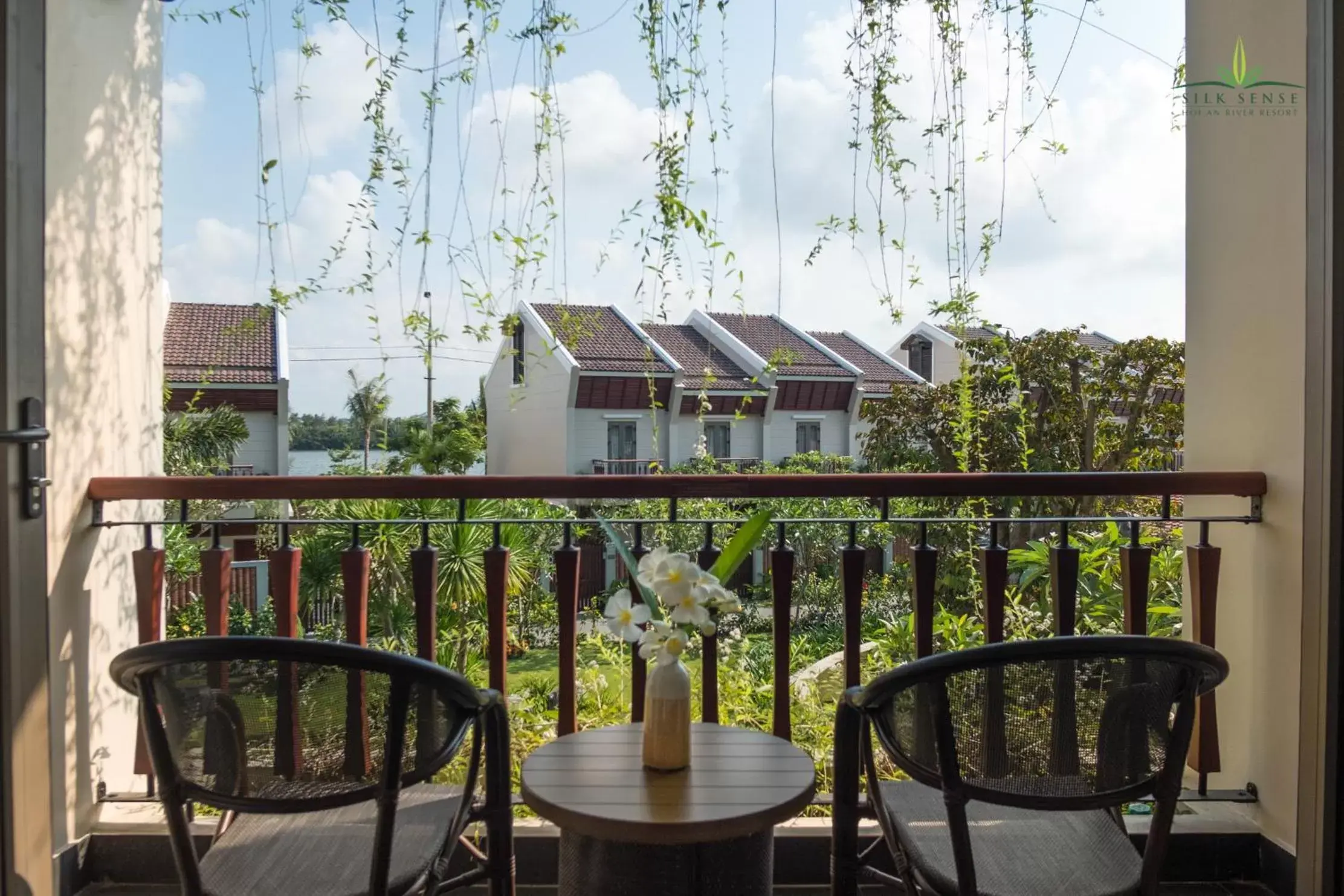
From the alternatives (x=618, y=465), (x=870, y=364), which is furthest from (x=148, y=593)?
(x=870, y=364)

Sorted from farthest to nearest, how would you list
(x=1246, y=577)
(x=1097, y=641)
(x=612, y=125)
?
(x=612, y=125) < (x=1246, y=577) < (x=1097, y=641)

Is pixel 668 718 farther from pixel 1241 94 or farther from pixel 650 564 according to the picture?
pixel 1241 94

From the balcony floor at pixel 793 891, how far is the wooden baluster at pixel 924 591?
60 centimetres

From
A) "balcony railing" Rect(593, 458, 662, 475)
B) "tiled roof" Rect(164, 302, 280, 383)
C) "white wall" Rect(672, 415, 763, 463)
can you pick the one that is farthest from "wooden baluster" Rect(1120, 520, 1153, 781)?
"balcony railing" Rect(593, 458, 662, 475)

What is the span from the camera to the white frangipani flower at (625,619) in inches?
61.3

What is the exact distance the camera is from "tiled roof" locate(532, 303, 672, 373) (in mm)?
3027

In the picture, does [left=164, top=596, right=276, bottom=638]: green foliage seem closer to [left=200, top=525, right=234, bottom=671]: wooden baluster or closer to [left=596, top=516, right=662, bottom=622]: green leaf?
[left=200, top=525, right=234, bottom=671]: wooden baluster

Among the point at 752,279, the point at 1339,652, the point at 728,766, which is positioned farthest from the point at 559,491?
the point at 1339,652

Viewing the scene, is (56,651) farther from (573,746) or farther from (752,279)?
(752,279)

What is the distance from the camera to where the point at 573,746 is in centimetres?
175

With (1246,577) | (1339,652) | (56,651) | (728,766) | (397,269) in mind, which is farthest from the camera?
(397,269)

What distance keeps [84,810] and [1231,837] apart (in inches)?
111

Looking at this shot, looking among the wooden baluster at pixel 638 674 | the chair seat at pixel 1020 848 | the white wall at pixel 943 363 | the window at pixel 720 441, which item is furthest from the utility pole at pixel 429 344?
the window at pixel 720 441

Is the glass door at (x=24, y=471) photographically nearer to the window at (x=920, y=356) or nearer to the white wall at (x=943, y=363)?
the white wall at (x=943, y=363)
